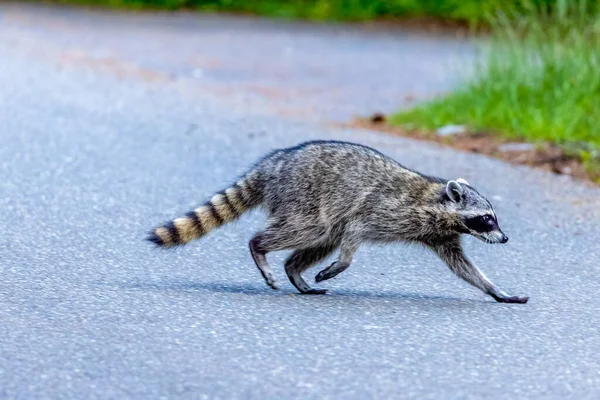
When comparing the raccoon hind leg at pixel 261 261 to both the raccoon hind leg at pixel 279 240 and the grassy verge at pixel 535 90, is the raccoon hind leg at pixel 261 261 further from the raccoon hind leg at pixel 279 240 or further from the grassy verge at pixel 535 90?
the grassy verge at pixel 535 90

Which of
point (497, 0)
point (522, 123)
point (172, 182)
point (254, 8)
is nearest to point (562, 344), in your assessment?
point (172, 182)

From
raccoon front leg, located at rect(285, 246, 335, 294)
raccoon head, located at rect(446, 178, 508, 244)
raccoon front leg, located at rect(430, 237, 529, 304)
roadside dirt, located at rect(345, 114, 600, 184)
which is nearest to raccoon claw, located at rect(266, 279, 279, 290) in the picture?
raccoon front leg, located at rect(285, 246, 335, 294)

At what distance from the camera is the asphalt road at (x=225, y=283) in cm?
474

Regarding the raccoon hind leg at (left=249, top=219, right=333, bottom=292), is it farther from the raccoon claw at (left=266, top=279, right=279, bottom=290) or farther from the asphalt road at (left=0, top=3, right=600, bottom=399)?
the asphalt road at (left=0, top=3, right=600, bottom=399)

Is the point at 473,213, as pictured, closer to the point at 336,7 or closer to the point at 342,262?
the point at 342,262

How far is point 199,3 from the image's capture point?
25875 mm

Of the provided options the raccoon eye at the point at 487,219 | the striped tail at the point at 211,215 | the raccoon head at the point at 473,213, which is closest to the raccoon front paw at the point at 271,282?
the striped tail at the point at 211,215

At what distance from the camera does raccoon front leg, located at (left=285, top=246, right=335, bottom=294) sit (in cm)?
637

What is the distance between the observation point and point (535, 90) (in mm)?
12008

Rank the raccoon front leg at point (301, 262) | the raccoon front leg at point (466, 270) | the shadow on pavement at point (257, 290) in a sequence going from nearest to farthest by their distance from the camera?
1. the shadow on pavement at point (257, 290)
2. the raccoon front leg at point (466, 270)
3. the raccoon front leg at point (301, 262)

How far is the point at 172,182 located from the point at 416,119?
4.08 m

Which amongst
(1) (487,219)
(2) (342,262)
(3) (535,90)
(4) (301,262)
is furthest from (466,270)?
(3) (535,90)

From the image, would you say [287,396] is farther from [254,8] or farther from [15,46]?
[254,8]

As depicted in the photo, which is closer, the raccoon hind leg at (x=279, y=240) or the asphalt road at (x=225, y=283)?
the asphalt road at (x=225, y=283)
